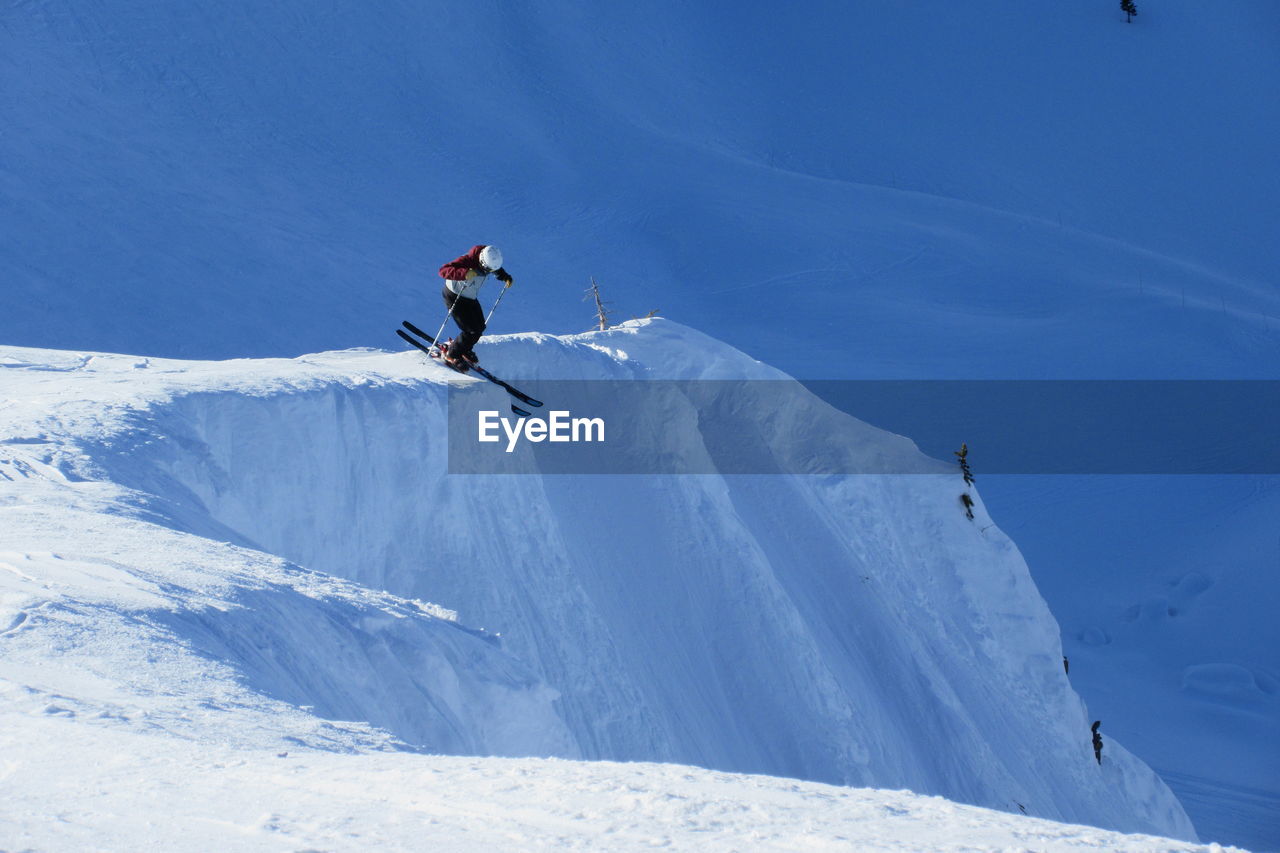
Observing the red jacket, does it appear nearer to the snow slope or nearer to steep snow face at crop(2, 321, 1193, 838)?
steep snow face at crop(2, 321, 1193, 838)

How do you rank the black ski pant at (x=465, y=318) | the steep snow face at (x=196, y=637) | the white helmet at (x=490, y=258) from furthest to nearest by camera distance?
1. the black ski pant at (x=465, y=318)
2. the white helmet at (x=490, y=258)
3. the steep snow face at (x=196, y=637)

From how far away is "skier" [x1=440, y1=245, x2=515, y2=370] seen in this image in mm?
12711

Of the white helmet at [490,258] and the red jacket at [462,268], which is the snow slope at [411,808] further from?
the red jacket at [462,268]

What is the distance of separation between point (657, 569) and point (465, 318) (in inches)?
192

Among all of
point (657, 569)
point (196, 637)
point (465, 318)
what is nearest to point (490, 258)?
point (465, 318)

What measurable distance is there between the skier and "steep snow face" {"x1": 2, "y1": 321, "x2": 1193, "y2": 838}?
2.01ft

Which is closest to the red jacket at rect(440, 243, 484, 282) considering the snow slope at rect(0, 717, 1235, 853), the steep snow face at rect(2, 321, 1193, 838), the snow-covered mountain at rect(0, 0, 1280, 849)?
the steep snow face at rect(2, 321, 1193, 838)

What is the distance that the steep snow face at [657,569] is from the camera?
11.1m

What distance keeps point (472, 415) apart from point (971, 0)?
5031 centimetres

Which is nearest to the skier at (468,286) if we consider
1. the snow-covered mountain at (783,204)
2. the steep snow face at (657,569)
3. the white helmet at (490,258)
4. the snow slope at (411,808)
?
the white helmet at (490,258)

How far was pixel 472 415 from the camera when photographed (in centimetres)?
1426

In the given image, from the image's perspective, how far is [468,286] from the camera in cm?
1319

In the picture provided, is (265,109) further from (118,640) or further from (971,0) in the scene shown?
(118,640)

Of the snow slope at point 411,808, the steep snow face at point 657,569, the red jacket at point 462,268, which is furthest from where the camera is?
the red jacket at point 462,268
